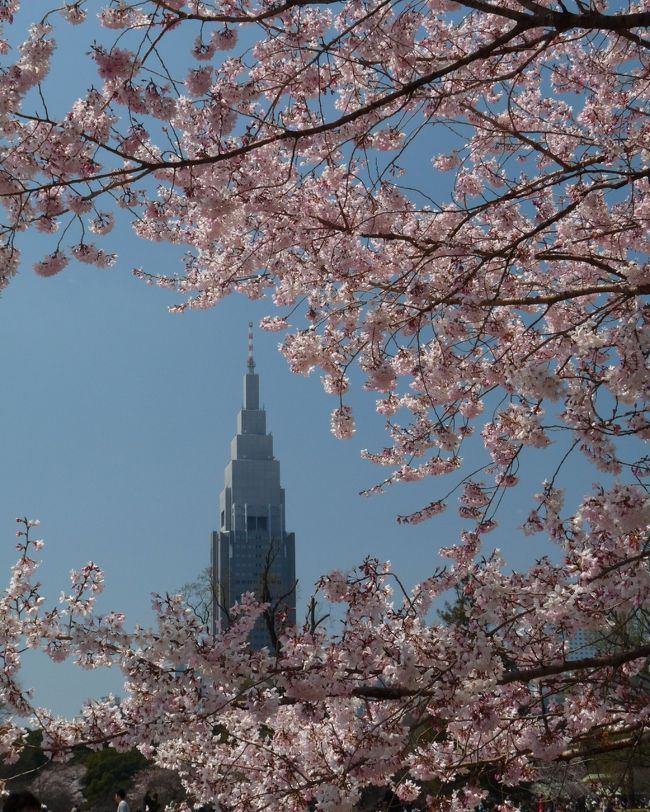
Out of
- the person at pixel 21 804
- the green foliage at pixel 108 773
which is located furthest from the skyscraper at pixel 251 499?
the person at pixel 21 804

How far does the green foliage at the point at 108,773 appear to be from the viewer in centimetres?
1919

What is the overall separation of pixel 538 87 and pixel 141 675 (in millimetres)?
5447

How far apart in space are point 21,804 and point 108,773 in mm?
18116

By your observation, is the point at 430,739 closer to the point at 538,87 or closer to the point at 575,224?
the point at 575,224

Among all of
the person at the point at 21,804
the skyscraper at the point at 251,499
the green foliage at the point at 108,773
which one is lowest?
the person at the point at 21,804

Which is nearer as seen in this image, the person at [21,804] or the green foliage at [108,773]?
the person at [21,804]

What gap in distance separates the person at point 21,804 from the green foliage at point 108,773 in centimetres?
1732

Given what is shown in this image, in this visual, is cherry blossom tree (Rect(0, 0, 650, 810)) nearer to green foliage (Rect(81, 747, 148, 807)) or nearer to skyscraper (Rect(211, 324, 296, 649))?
green foliage (Rect(81, 747, 148, 807))

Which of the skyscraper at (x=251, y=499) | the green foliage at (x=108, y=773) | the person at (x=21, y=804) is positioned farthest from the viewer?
→ the skyscraper at (x=251, y=499)

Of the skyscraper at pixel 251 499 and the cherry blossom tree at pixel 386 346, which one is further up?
the skyscraper at pixel 251 499

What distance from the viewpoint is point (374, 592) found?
11.1ft

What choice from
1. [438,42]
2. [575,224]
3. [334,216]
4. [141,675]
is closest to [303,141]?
[334,216]

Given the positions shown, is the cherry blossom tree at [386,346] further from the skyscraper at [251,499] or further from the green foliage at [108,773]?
the skyscraper at [251,499]

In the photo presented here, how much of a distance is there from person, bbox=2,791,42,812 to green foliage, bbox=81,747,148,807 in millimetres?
17321
